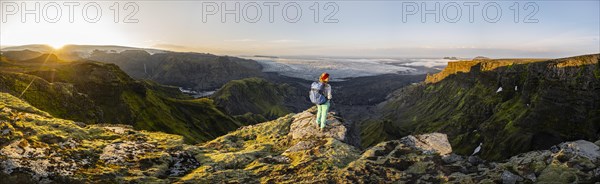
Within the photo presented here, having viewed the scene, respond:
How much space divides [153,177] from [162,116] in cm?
11338

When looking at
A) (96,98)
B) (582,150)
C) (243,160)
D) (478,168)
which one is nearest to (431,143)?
(478,168)

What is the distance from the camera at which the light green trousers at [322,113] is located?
25812mm

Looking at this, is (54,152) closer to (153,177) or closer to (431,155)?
(153,177)

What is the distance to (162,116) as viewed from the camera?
410 ft

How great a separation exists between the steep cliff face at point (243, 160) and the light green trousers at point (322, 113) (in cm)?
135

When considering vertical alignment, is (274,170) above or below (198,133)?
above

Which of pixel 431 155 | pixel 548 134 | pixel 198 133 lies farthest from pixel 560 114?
pixel 431 155

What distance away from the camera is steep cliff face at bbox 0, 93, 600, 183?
16.9 metres

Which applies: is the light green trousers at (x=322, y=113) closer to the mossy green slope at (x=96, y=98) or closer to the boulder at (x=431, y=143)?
the boulder at (x=431, y=143)

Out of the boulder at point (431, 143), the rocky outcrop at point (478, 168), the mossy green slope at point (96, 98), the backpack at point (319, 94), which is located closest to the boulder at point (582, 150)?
the rocky outcrop at point (478, 168)

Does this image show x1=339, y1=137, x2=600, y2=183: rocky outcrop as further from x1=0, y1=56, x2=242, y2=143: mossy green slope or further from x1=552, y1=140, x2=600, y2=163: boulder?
x1=0, y1=56, x2=242, y2=143: mossy green slope

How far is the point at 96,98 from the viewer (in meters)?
83.7

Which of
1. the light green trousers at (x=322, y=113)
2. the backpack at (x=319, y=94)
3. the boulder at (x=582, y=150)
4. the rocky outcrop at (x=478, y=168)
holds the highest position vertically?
the backpack at (x=319, y=94)

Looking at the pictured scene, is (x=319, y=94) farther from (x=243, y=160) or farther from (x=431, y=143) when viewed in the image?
(x=431, y=143)
